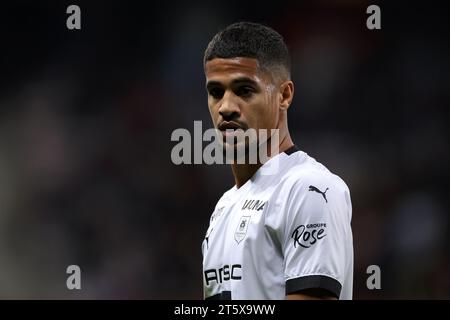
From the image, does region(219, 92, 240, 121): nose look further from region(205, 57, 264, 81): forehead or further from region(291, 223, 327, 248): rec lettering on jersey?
region(291, 223, 327, 248): rec lettering on jersey

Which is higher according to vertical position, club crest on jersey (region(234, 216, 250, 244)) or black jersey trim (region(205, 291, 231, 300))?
club crest on jersey (region(234, 216, 250, 244))

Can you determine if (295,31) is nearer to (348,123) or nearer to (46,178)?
(348,123)

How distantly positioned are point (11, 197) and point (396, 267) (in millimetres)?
3490

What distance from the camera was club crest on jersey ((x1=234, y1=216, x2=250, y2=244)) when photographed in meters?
3.00

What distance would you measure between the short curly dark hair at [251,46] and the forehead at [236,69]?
2 centimetres

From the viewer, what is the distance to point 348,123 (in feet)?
23.0

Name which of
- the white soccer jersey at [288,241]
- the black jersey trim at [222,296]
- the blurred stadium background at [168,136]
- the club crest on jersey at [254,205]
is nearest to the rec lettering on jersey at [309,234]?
the white soccer jersey at [288,241]

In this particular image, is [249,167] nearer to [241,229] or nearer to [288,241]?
[241,229]

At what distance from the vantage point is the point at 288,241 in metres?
2.82

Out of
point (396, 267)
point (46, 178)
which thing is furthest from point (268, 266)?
point (46, 178)

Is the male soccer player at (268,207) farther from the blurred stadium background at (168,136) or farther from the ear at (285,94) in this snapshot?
the blurred stadium background at (168,136)

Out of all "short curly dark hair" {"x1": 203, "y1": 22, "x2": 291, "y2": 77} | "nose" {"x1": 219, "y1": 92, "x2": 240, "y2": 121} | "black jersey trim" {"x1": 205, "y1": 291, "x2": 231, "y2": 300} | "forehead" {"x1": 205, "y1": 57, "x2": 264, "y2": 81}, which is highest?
"short curly dark hair" {"x1": 203, "y1": 22, "x2": 291, "y2": 77}

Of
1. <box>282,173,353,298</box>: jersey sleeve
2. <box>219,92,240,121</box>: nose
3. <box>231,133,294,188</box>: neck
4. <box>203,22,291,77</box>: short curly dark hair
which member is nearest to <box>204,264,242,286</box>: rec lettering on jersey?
<box>282,173,353,298</box>: jersey sleeve

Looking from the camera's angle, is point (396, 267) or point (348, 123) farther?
point (348, 123)
